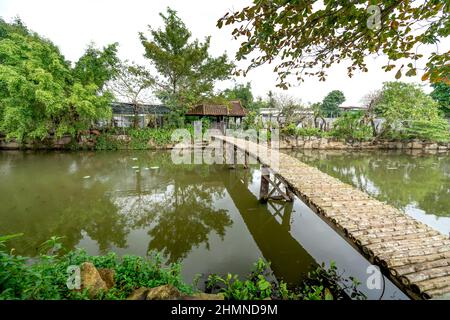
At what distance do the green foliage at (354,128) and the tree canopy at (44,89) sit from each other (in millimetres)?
17404

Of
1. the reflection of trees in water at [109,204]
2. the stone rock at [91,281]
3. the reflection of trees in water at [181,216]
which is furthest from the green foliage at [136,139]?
the stone rock at [91,281]

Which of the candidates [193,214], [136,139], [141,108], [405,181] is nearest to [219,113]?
[141,108]

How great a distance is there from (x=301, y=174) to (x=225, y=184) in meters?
3.64

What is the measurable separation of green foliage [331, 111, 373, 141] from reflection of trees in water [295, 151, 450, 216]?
16.0ft

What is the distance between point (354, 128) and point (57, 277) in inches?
801

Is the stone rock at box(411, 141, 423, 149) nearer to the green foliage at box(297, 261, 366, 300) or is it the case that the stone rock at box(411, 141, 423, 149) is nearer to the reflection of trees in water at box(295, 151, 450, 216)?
the reflection of trees in water at box(295, 151, 450, 216)

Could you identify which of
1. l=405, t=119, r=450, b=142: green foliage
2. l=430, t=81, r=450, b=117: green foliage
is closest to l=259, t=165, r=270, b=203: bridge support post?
l=405, t=119, r=450, b=142: green foliage

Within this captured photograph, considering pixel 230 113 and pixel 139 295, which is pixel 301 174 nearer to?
pixel 139 295

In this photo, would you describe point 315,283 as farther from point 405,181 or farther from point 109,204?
point 405,181

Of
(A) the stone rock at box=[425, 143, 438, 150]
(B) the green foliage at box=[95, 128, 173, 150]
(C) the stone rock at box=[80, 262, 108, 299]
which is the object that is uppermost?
(B) the green foliage at box=[95, 128, 173, 150]

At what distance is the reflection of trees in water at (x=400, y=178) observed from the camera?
6.81m

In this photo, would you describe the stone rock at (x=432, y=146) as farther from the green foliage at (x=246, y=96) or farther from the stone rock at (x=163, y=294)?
the stone rock at (x=163, y=294)

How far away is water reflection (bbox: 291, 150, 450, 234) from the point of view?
615 cm

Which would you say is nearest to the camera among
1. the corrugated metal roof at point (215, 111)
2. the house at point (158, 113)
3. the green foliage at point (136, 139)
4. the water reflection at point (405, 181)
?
the water reflection at point (405, 181)
